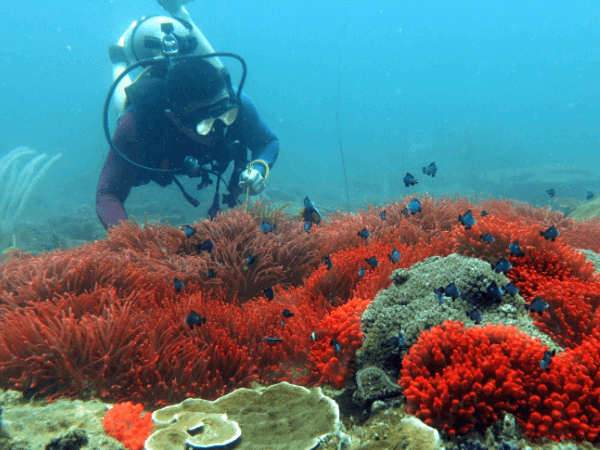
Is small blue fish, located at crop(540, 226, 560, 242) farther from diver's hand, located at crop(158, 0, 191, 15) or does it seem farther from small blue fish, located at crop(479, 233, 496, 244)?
diver's hand, located at crop(158, 0, 191, 15)

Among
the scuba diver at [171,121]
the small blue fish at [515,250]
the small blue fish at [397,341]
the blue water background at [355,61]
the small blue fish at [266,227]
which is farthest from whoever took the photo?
the blue water background at [355,61]

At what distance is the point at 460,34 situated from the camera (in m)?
150

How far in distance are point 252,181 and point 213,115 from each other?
5.17 ft

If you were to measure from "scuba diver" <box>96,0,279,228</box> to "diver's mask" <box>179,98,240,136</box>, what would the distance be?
0.02 metres

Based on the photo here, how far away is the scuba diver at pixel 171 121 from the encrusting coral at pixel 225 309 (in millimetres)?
2107

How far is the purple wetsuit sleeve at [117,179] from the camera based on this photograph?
20.5ft

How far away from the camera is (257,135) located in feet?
25.3

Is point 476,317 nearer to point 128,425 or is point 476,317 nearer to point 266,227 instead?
point 128,425

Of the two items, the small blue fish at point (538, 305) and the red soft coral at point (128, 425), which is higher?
the small blue fish at point (538, 305)

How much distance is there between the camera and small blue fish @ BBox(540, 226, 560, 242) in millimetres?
2759

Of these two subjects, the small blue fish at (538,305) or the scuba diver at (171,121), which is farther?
the scuba diver at (171,121)

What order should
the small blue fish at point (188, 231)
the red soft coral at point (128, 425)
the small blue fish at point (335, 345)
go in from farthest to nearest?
the small blue fish at point (188, 231)
the small blue fish at point (335, 345)
the red soft coral at point (128, 425)

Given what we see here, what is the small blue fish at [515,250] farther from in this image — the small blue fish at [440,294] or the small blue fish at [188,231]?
the small blue fish at [188,231]

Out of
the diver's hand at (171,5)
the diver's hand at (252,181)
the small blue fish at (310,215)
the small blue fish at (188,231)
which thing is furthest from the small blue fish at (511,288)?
the diver's hand at (171,5)
